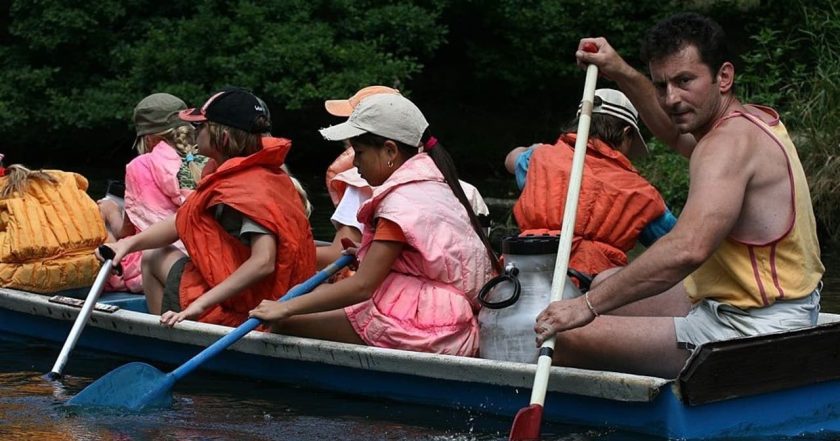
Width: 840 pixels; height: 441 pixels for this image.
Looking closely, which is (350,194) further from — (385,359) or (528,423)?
(528,423)

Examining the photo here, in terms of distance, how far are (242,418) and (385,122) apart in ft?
3.76

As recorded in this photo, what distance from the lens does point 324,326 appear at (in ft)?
16.9

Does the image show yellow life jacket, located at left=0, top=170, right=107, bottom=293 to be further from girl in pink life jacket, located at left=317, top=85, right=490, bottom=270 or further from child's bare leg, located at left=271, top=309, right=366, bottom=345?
child's bare leg, located at left=271, top=309, right=366, bottom=345

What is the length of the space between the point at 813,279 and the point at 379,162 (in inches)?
60.3

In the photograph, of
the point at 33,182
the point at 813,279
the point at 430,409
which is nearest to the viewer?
the point at 813,279

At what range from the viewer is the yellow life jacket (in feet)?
21.2

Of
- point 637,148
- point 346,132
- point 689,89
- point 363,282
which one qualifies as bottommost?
point 363,282

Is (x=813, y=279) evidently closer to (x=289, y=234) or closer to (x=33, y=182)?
(x=289, y=234)

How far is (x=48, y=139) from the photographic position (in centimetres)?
1667

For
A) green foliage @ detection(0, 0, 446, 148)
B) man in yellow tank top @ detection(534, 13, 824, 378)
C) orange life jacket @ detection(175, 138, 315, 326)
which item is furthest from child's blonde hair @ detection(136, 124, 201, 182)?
green foliage @ detection(0, 0, 446, 148)

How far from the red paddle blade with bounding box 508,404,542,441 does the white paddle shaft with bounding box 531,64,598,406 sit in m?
0.03

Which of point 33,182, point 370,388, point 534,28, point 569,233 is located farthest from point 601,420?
point 534,28

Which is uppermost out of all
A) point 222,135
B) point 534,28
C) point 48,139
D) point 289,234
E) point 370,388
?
point 222,135

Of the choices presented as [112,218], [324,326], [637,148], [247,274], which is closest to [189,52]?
[112,218]
